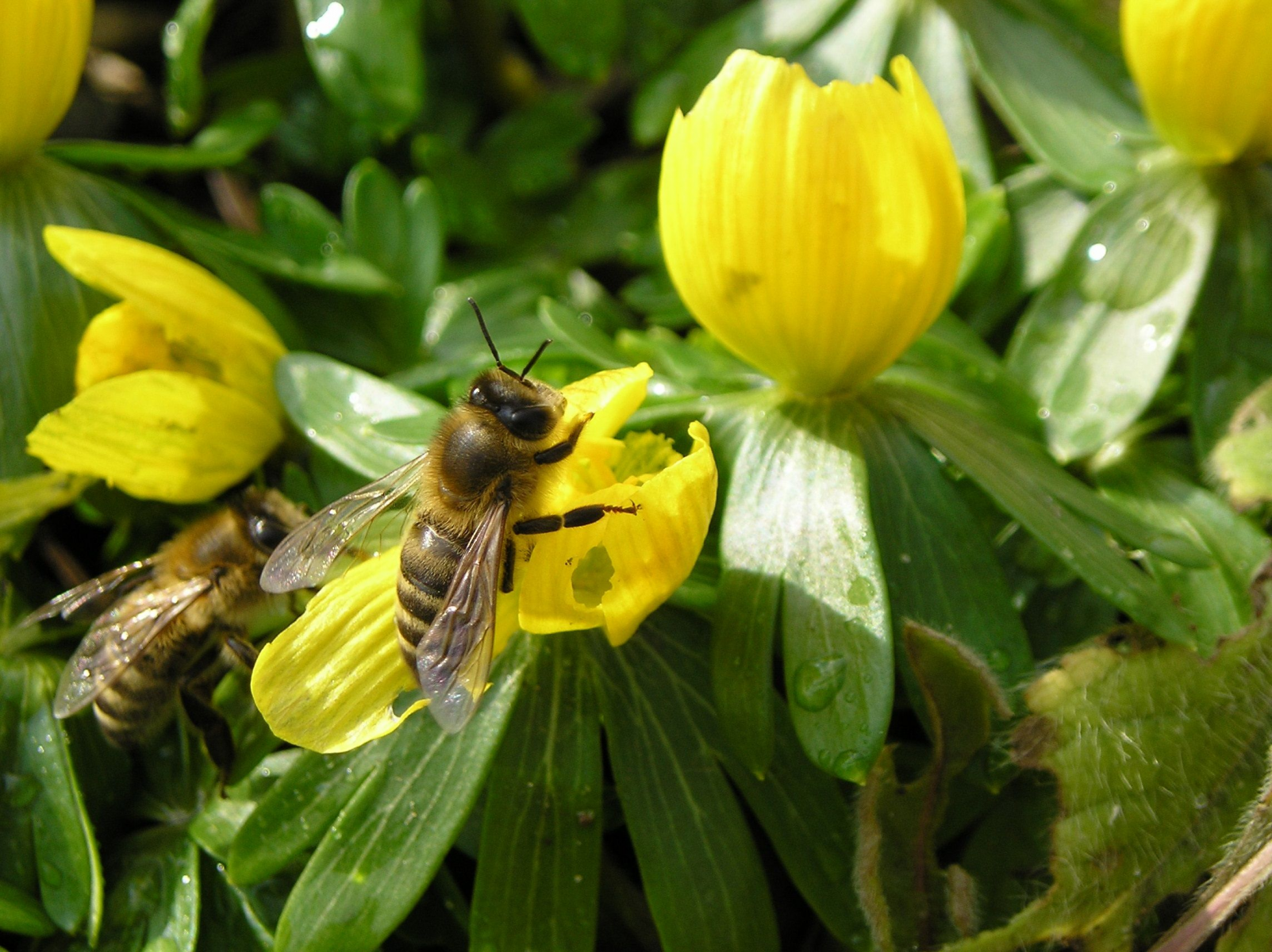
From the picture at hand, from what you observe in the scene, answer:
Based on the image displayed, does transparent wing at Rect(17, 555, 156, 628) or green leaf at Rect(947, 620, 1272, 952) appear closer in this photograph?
green leaf at Rect(947, 620, 1272, 952)

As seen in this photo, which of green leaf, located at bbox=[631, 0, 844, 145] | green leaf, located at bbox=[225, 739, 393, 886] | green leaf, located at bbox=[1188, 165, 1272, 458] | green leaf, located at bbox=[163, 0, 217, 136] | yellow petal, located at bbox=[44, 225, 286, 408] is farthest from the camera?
green leaf, located at bbox=[631, 0, 844, 145]

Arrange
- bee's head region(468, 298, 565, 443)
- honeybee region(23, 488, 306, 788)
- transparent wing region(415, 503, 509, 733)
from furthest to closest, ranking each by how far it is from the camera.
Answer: honeybee region(23, 488, 306, 788)
bee's head region(468, 298, 565, 443)
transparent wing region(415, 503, 509, 733)

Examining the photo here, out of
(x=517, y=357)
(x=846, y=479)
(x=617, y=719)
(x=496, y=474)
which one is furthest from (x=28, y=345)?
(x=846, y=479)

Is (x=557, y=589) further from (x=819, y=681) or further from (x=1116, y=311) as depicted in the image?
(x=1116, y=311)

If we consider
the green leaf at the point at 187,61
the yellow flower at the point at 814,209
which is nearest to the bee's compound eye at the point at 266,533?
the yellow flower at the point at 814,209

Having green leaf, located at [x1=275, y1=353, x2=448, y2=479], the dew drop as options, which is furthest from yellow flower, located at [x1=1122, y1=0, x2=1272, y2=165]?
green leaf, located at [x1=275, y1=353, x2=448, y2=479]

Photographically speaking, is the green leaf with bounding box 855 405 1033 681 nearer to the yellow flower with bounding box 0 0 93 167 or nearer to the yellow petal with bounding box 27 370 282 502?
the yellow petal with bounding box 27 370 282 502
